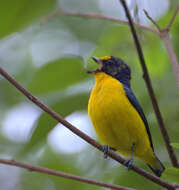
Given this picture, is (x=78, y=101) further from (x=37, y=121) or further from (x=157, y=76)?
(x=157, y=76)

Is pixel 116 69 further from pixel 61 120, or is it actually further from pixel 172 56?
pixel 61 120

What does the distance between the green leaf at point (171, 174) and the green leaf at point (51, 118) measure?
2.94ft

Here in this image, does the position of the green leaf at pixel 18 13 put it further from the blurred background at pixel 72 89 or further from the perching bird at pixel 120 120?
the perching bird at pixel 120 120

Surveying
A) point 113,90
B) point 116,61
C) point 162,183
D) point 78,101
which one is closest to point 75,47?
point 116,61

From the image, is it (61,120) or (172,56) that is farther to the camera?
(172,56)

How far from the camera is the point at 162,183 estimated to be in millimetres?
1826

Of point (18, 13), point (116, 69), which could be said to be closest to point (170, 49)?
point (18, 13)

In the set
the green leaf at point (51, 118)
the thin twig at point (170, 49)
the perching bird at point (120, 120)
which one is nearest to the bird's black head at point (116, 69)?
the perching bird at point (120, 120)

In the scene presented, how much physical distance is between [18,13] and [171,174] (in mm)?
1358

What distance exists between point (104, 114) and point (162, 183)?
1572 mm

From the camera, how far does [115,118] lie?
334cm

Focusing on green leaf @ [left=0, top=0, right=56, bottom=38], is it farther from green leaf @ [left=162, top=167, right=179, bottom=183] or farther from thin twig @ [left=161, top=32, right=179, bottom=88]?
green leaf @ [left=162, top=167, right=179, bottom=183]

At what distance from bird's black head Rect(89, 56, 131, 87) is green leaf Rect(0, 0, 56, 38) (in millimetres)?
1660

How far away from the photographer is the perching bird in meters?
3.37
